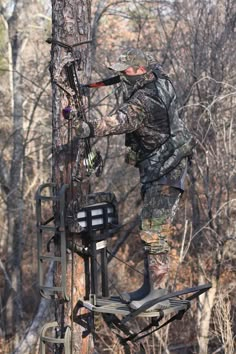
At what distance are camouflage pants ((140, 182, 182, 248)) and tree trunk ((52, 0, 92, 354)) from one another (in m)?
0.60

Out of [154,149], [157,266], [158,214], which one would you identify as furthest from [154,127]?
[157,266]

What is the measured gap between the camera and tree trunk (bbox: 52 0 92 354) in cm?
454

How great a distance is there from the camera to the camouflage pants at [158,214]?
13.8ft

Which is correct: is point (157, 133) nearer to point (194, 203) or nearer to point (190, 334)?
point (194, 203)

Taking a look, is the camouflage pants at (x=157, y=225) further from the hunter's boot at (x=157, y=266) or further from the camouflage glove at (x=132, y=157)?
the camouflage glove at (x=132, y=157)

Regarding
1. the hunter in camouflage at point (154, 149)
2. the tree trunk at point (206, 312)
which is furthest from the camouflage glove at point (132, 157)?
the tree trunk at point (206, 312)

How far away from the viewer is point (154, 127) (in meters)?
4.16

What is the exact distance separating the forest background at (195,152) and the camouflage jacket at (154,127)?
3183 millimetres

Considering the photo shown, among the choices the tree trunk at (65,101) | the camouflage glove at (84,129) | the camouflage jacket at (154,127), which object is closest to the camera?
the camouflage glove at (84,129)

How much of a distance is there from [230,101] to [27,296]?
7.36 metres

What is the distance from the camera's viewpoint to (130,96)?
414cm

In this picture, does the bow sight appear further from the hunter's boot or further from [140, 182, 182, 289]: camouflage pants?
the hunter's boot

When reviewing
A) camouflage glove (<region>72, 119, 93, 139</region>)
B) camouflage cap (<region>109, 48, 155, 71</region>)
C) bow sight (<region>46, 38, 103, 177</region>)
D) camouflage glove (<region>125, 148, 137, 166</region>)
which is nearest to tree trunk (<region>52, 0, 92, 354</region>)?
bow sight (<region>46, 38, 103, 177</region>)

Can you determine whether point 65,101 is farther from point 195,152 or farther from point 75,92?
point 195,152
